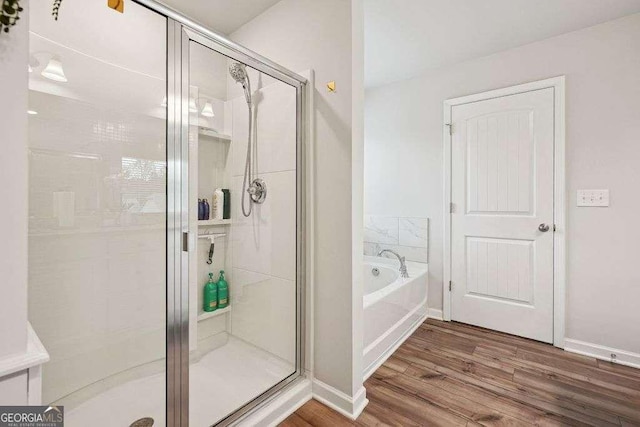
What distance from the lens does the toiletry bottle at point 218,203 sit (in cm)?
170

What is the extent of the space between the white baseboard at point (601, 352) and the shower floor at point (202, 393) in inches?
85.4

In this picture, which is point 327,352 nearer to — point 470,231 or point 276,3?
point 470,231

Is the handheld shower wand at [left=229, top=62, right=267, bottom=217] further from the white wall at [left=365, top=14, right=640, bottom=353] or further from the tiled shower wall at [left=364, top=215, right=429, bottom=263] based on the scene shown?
the white wall at [left=365, top=14, right=640, bottom=353]

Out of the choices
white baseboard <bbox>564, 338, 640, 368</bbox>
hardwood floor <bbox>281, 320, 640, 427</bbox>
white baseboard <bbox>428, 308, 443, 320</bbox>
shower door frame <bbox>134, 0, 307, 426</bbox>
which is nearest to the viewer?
shower door frame <bbox>134, 0, 307, 426</bbox>

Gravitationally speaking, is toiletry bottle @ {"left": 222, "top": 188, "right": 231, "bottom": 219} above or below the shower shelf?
above

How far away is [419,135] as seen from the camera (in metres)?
2.89

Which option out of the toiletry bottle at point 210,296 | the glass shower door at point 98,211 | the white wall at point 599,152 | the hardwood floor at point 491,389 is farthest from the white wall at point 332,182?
the white wall at point 599,152

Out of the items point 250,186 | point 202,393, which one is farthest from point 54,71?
point 202,393

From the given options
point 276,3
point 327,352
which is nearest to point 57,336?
point 327,352

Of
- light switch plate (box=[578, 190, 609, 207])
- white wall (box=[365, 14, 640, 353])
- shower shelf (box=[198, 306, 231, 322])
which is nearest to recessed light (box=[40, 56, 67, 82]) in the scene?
shower shelf (box=[198, 306, 231, 322])

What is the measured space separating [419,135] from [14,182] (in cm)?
291

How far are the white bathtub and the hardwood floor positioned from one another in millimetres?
102

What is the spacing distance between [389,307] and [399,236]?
106cm

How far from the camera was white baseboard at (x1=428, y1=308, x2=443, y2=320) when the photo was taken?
2793mm
